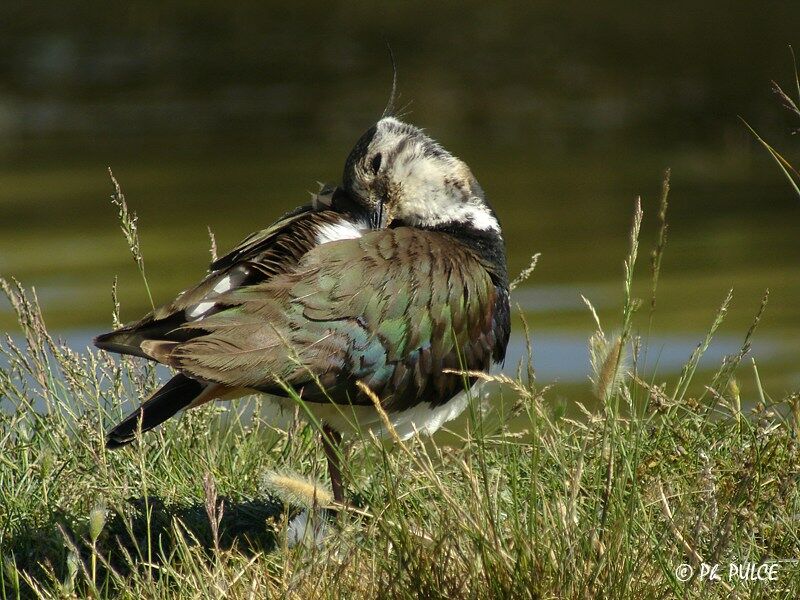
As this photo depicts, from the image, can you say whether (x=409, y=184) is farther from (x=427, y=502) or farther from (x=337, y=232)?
(x=427, y=502)

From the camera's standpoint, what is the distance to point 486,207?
4699mm

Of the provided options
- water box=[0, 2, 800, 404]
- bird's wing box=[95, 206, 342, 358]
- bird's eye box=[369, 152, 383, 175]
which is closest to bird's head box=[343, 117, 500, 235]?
bird's eye box=[369, 152, 383, 175]

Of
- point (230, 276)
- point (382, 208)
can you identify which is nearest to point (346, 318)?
point (230, 276)

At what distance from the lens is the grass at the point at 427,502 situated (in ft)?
10.1

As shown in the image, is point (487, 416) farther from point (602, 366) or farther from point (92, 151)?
point (92, 151)

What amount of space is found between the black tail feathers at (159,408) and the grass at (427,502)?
3.8 inches

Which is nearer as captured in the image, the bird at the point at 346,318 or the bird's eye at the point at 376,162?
the bird at the point at 346,318

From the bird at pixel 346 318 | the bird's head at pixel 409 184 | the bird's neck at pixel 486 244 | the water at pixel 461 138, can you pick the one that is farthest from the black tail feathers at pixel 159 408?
the water at pixel 461 138

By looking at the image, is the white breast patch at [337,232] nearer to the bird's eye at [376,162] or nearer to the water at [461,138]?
the bird's eye at [376,162]

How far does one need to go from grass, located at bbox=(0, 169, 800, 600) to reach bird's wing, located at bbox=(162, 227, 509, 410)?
0.83ft

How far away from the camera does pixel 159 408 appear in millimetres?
3846

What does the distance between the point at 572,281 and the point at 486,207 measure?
15.7ft

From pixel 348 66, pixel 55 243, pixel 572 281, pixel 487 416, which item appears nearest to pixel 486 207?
pixel 487 416

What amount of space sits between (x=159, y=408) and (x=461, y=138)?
11406 millimetres
